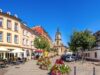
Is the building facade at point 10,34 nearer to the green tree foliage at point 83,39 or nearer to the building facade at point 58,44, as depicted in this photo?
the green tree foliage at point 83,39

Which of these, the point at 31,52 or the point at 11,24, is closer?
the point at 11,24

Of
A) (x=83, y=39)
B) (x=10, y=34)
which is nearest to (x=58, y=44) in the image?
(x=83, y=39)

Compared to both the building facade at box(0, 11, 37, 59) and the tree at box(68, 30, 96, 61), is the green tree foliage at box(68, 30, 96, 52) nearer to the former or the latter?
the tree at box(68, 30, 96, 61)

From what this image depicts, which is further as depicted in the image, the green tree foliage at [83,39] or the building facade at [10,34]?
the green tree foliage at [83,39]

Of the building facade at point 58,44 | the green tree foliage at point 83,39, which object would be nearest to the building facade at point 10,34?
the green tree foliage at point 83,39

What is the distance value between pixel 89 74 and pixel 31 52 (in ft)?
152

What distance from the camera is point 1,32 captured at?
4597 centimetres

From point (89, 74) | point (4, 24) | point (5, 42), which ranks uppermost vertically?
point (4, 24)

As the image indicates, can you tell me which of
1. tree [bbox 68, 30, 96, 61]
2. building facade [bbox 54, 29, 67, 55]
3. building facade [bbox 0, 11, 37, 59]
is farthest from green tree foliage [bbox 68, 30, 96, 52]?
building facade [bbox 54, 29, 67, 55]

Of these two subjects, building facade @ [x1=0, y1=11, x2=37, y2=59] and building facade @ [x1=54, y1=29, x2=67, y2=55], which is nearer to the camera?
building facade @ [x1=0, y1=11, x2=37, y2=59]

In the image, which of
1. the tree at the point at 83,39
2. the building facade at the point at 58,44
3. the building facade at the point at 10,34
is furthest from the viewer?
the building facade at the point at 58,44

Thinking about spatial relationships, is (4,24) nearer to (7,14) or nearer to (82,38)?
(7,14)

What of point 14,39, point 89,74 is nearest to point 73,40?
point 14,39

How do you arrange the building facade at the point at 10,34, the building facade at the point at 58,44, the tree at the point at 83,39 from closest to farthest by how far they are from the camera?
the building facade at the point at 10,34
the tree at the point at 83,39
the building facade at the point at 58,44
